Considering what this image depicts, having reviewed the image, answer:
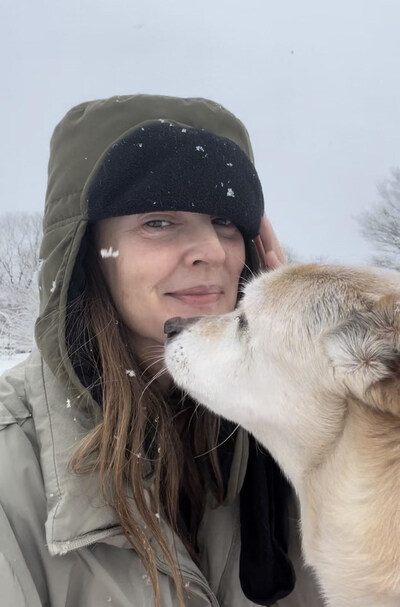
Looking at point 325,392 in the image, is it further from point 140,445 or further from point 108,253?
point 108,253

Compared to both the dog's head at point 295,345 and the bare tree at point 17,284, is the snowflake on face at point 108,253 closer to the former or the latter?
the dog's head at point 295,345

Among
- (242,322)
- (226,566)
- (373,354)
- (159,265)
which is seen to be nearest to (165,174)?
(159,265)

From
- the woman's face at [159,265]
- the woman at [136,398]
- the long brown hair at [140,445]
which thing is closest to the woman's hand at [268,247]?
the woman at [136,398]

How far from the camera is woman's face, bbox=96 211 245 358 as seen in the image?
1587mm

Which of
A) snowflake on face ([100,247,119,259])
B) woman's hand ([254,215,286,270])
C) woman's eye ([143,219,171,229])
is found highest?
woman's eye ([143,219,171,229])

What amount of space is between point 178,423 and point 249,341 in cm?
46

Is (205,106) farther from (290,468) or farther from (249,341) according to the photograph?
(290,468)

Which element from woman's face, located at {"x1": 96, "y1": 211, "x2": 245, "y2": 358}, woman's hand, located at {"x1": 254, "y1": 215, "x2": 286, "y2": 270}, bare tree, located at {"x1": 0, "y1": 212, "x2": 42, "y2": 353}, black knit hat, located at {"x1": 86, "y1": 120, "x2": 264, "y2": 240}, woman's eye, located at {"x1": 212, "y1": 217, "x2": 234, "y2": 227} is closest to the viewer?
black knit hat, located at {"x1": 86, "y1": 120, "x2": 264, "y2": 240}

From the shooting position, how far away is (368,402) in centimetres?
133

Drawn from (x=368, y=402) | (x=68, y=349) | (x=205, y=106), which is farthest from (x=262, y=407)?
(x=205, y=106)

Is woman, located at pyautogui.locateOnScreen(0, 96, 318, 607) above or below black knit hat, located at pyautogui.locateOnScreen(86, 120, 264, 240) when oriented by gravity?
below

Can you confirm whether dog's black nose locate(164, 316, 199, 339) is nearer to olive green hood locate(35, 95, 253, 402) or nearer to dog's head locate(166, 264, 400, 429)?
dog's head locate(166, 264, 400, 429)

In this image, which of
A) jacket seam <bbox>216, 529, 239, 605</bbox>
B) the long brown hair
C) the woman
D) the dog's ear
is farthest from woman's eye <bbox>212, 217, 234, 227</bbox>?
jacket seam <bbox>216, 529, 239, 605</bbox>

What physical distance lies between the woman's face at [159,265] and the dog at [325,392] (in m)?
0.09
